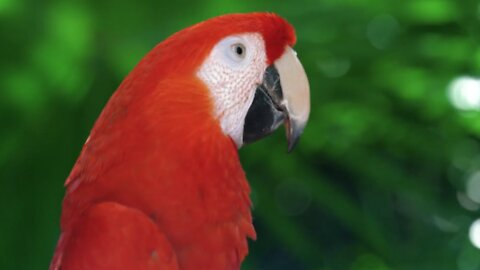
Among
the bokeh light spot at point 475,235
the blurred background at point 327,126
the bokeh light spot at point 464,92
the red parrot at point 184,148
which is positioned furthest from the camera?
the bokeh light spot at point 475,235

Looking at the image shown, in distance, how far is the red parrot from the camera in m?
0.61

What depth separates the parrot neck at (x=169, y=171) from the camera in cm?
64

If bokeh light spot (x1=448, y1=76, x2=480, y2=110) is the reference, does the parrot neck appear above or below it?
above

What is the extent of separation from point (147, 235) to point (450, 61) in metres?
0.60

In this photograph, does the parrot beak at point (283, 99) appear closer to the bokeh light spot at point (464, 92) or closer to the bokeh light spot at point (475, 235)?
the bokeh light spot at point (464, 92)

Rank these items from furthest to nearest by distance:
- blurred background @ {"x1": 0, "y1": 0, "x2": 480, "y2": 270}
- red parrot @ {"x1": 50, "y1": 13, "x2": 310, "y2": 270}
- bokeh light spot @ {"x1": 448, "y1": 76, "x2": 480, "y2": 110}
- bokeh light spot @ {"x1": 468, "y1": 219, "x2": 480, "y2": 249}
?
1. bokeh light spot @ {"x1": 468, "y1": 219, "x2": 480, "y2": 249}
2. bokeh light spot @ {"x1": 448, "y1": 76, "x2": 480, "y2": 110}
3. blurred background @ {"x1": 0, "y1": 0, "x2": 480, "y2": 270}
4. red parrot @ {"x1": 50, "y1": 13, "x2": 310, "y2": 270}

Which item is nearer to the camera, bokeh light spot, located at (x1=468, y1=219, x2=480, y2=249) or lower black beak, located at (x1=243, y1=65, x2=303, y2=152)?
lower black beak, located at (x1=243, y1=65, x2=303, y2=152)

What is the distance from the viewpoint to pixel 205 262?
0.65 m

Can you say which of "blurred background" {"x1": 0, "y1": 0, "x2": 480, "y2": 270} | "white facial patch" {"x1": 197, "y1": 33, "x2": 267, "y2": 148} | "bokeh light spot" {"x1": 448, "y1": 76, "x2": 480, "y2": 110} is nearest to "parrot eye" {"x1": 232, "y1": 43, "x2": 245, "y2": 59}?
"white facial patch" {"x1": 197, "y1": 33, "x2": 267, "y2": 148}

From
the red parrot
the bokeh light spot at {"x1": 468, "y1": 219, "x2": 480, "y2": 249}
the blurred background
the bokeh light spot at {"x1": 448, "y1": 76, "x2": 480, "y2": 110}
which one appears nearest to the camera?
the red parrot

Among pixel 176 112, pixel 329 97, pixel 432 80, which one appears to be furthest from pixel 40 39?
pixel 432 80

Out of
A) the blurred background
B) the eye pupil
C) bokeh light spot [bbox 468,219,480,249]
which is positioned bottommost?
bokeh light spot [bbox 468,219,480,249]

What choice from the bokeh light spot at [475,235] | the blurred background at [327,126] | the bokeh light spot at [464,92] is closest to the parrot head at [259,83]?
the blurred background at [327,126]

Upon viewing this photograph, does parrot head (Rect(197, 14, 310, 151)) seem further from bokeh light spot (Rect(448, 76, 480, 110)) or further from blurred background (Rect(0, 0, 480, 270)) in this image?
bokeh light spot (Rect(448, 76, 480, 110))
